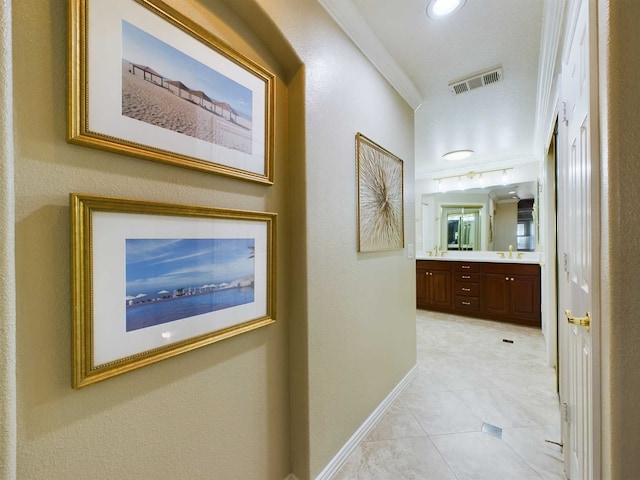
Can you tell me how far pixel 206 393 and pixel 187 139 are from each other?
93 centimetres

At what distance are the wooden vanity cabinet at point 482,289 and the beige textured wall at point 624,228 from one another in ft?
12.6

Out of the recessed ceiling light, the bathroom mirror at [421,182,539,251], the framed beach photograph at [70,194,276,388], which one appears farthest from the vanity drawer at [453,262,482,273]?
the framed beach photograph at [70,194,276,388]

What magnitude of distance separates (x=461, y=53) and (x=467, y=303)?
3619 millimetres

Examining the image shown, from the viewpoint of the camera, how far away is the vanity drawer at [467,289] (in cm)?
430

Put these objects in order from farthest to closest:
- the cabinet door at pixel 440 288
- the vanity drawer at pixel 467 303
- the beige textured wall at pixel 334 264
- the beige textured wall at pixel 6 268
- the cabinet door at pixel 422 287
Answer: the cabinet door at pixel 422 287 → the cabinet door at pixel 440 288 → the vanity drawer at pixel 467 303 → the beige textured wall at pixel 334 264 → the beige textured wall at pixel 6 268

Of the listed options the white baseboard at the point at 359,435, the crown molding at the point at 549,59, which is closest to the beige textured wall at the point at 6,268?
the white baseboard at the point at 359,435

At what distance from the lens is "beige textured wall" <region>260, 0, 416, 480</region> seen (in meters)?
1.34

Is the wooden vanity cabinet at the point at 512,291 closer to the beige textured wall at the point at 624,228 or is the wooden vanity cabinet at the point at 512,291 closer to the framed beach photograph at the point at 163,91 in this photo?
the beige textured wall at the point at 624,228

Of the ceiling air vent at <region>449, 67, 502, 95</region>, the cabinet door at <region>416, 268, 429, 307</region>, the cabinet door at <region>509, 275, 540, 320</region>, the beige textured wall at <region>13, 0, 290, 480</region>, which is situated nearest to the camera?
the beige textured wall at <region>13, 0, 290, 480</region>

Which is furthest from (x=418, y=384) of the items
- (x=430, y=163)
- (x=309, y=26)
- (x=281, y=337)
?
(x=430, y=163)

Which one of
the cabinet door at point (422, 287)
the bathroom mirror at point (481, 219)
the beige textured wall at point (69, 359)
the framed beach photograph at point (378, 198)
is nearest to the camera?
the beige textured wall at point (69, 359)

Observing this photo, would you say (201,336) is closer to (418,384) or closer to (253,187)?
(253,187)

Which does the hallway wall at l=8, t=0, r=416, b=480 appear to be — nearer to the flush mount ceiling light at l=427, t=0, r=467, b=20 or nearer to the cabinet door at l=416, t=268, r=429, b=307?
the flush mount ceiling light at l=427, t=0, r=467, b=20

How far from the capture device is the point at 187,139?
3.17 ft
